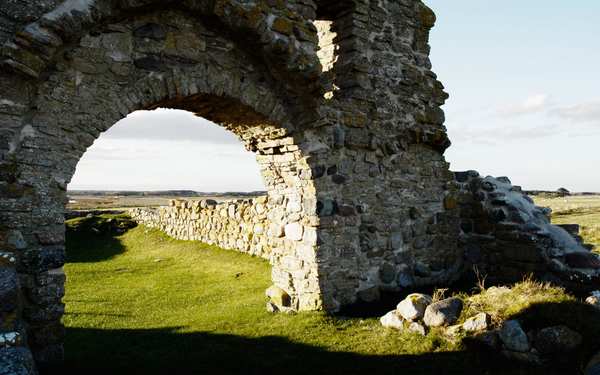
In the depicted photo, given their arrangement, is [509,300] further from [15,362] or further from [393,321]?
[15,362]

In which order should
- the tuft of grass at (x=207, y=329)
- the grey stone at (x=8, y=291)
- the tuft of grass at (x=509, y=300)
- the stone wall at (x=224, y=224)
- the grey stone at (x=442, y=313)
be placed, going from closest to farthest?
the grey stone at (x=8, y=291), the tuft of grass at (x=207, y=329), the tuft of grass at (x=509, y=300), the grey stone at (x=442, y=313), the stone wall at (x=224, y=224)

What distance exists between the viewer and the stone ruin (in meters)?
4.19

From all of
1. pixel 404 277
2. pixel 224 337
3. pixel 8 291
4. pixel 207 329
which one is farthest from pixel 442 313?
pixel 8 291

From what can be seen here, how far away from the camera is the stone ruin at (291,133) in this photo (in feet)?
13.8

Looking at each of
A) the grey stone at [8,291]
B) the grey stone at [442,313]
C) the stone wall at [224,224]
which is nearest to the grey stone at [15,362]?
the grey stone at [8,291]

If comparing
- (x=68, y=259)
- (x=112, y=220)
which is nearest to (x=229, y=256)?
(x=68, y=259)

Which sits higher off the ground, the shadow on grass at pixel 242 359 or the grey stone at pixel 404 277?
the grey stone at pixel 404 277

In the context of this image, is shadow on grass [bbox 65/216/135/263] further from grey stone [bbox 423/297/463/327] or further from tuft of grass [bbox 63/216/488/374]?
grey stone [bbox 423/297/463/327]

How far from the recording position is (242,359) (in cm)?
471

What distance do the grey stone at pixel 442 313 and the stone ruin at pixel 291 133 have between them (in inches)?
53.9

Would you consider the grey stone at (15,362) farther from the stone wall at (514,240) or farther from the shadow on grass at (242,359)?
the stone wall at (514,240)

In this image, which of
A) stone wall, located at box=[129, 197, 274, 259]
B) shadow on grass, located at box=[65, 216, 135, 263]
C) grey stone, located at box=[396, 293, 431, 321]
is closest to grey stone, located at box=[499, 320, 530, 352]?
grey stone, located at box=[396, 293, 431, 321]

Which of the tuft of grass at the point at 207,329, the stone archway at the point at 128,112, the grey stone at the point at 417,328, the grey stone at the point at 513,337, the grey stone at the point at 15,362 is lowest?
the tuft of grass at the point at 207,329

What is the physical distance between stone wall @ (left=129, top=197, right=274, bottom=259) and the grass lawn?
95cm
